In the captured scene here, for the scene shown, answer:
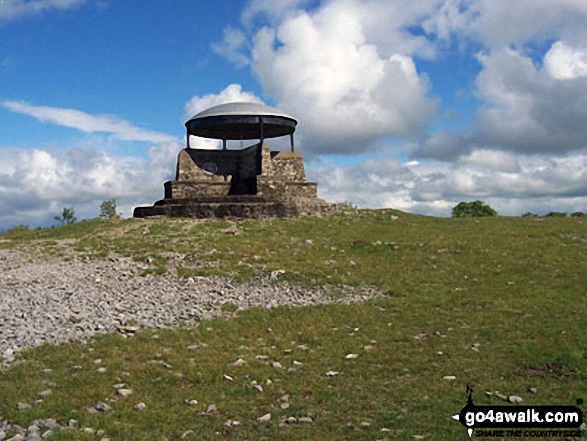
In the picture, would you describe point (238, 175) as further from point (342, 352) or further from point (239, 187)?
point (342, 352)

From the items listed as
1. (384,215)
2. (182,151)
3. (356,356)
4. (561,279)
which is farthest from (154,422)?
(182,151)

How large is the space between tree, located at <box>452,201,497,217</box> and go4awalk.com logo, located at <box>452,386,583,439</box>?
1918 inches

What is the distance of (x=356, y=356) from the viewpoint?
10.5 m

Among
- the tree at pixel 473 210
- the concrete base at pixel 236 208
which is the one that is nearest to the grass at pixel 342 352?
the concrete base at pixel 236 208

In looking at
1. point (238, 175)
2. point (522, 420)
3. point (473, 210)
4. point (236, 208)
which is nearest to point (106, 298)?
point (522, 420)

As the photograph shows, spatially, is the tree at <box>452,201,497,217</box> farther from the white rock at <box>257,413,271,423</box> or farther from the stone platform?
the white rock at <box>257,413,271,423</box>

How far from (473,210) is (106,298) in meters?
47.8

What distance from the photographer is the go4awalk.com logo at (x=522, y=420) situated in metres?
6.98

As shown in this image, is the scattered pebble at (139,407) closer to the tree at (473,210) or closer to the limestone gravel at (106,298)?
the limestone gravel at (106,298)

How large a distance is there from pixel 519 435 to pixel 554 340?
4.76m

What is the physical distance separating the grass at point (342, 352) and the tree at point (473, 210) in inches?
1356

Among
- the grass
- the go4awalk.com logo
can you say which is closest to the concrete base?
the grass

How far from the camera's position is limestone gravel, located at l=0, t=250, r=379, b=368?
38.3ft

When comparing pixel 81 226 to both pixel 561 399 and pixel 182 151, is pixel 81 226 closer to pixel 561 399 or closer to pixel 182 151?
pixel 182 151
